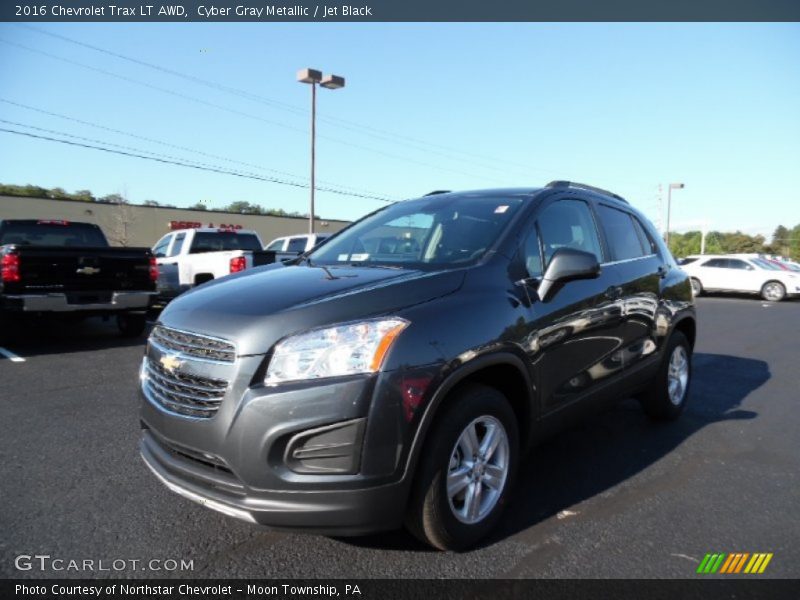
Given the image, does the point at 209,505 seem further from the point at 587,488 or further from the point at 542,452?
the point at 542,452

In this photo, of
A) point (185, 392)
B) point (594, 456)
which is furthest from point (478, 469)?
point (594, 456)

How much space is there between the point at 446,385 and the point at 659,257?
Result: 3.23m

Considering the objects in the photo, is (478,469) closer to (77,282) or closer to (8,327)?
(77,282)

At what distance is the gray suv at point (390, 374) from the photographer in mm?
2260

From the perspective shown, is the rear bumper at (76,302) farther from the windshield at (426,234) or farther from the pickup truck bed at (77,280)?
the windshield at (426,234)

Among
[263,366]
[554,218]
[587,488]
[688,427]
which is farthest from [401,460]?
[688,427]

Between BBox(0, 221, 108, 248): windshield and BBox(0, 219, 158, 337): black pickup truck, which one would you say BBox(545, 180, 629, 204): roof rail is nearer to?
BBox(0, 219, 158, 337): black pickup truck

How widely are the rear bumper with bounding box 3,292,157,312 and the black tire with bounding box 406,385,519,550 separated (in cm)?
690

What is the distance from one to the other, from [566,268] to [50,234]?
9.70 meters

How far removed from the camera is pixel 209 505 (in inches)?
93.8

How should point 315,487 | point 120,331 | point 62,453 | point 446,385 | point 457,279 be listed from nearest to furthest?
point 315,487 < point 446,385 < point 457,279 < point 62,453 < point 120,331

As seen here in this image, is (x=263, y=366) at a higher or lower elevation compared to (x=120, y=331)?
higher

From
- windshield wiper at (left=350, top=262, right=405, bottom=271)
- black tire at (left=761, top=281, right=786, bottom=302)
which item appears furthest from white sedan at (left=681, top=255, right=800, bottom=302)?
windshield wiper at (left=350, top=262, right=405, bottom=271)

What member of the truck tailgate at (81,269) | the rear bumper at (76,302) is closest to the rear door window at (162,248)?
the truck tailgate at (81,269)
